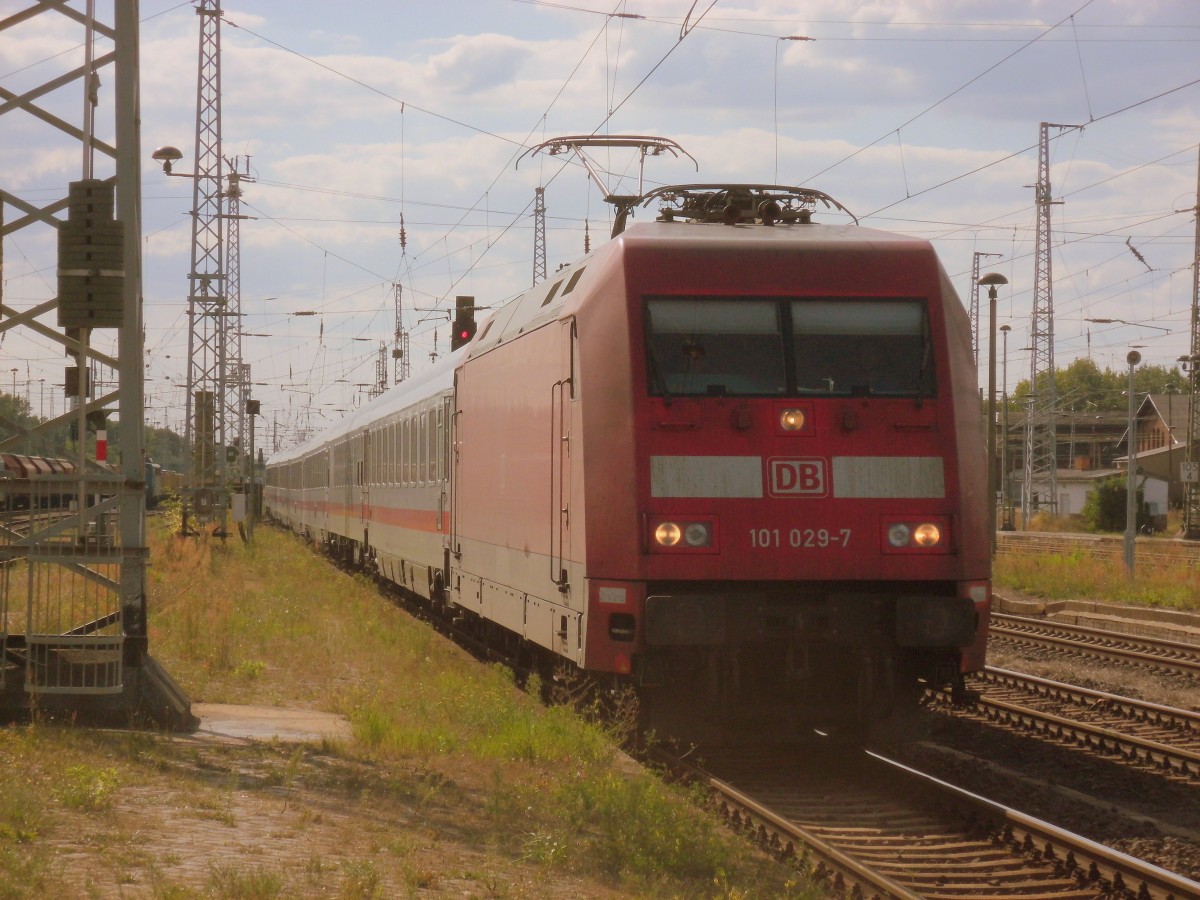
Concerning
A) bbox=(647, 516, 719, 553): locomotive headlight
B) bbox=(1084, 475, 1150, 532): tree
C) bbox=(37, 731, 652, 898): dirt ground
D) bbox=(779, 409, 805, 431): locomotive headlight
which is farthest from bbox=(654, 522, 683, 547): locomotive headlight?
bbox=(1084, 475, 1150, 532): tree

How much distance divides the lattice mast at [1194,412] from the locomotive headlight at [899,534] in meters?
30.0

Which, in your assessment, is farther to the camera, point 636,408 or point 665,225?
point 665,225

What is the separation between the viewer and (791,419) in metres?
9.38

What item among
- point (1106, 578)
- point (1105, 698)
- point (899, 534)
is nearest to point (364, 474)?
point (1106, 578)

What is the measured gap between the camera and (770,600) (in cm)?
927

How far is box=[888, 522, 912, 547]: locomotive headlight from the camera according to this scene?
9.30m

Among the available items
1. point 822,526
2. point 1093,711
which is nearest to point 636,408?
point 822,526

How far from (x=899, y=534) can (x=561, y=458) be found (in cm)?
248

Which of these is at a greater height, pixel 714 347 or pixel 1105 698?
pixel 714 347

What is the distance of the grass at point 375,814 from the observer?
6309 millimetres

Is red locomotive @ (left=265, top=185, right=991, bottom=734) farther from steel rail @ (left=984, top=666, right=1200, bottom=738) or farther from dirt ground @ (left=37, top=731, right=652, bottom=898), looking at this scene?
steel rail @ (left=984, top=666, right=1200, bottom=738)

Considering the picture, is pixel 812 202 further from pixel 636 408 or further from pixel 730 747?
pixel 730 747

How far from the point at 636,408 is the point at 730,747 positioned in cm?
295

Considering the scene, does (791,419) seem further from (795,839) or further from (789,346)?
(795,839)
